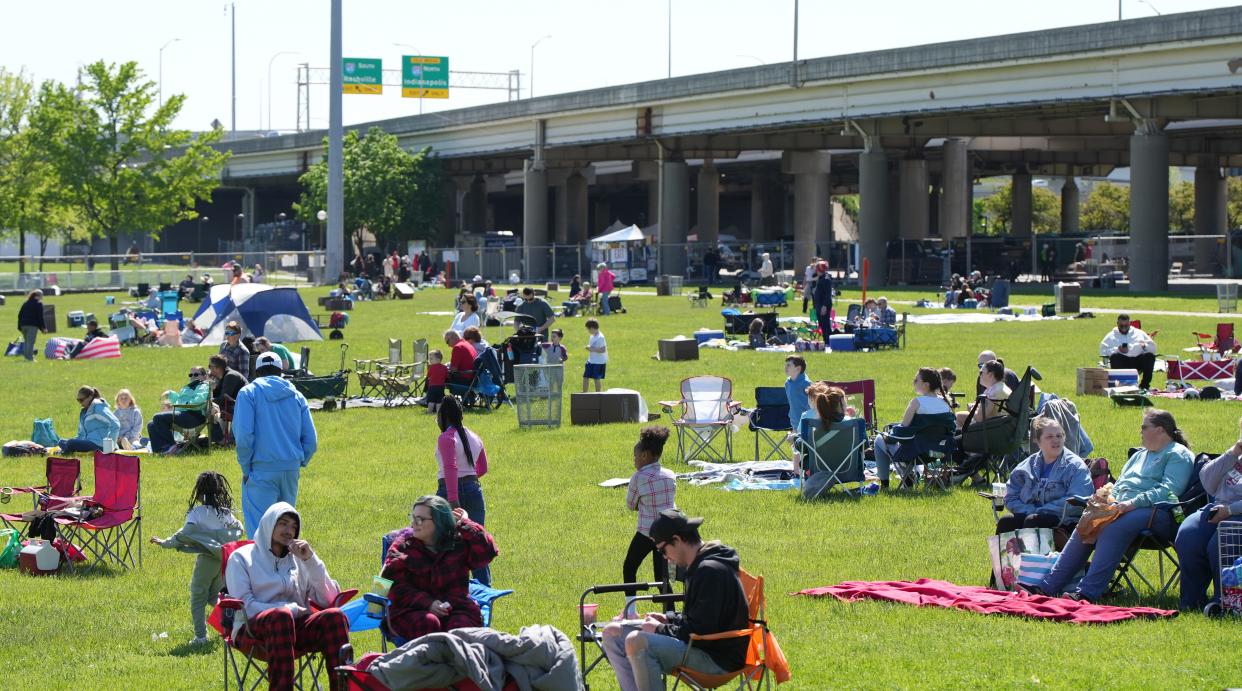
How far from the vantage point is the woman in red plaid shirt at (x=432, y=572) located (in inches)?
346

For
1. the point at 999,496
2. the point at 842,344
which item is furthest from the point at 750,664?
the point at 842,344

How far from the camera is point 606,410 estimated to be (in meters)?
22.2

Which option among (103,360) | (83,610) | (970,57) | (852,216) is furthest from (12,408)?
(852,216)

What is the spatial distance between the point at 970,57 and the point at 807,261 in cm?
1723

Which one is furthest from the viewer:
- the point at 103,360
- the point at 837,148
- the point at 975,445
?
the point at 837,148

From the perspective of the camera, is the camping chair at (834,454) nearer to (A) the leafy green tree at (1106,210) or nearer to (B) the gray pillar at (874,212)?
(B) the gray pillar at (874,212)

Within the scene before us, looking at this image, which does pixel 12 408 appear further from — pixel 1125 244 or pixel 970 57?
pixel 1125 244

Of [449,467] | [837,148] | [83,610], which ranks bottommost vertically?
[83,610]

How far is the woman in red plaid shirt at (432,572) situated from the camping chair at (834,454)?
6842 millimetres

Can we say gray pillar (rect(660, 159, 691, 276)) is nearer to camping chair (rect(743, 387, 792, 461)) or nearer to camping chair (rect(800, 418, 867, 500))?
camping chair (rect(743, 387, 792, 461))

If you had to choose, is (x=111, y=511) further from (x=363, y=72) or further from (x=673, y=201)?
(x=363, y=72)

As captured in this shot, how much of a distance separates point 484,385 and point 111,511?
10999 millimetres

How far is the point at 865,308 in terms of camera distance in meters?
35.3

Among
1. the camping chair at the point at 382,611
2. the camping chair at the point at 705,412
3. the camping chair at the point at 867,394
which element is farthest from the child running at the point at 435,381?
the camping chair at the point at 382,611
